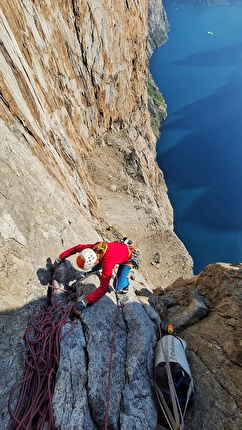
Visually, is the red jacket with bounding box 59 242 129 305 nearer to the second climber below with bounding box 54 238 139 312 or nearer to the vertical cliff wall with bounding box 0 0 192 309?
the second climber below with bounding box 54 238 139 312

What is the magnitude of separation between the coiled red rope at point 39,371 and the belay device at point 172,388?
1.70 m

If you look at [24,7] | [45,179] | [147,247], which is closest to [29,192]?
[45,179]

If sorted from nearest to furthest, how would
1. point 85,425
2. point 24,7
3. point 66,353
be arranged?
point 85,425 < point 66,353 < point 24,7

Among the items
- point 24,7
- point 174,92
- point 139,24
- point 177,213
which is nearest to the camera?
point 24,7

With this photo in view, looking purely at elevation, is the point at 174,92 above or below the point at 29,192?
below

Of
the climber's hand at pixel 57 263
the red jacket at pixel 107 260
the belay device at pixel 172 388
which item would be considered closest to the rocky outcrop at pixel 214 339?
the belay device at pixel 172 388

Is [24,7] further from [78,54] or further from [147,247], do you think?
[147,247]

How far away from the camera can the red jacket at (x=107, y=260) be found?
5.70 metres

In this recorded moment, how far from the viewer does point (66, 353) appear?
16.0 feet

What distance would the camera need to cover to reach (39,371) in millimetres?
4633

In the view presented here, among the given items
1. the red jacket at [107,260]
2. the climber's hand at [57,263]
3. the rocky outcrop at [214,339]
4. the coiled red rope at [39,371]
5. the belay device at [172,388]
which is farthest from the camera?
the climber's hand at [57,263]

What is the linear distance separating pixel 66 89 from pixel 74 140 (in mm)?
3512

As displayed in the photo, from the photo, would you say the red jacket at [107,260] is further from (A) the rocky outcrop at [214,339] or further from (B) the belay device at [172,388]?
(A) the rocky outcrop at [214,339]

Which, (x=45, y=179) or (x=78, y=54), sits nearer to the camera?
(x=45, y=179)
